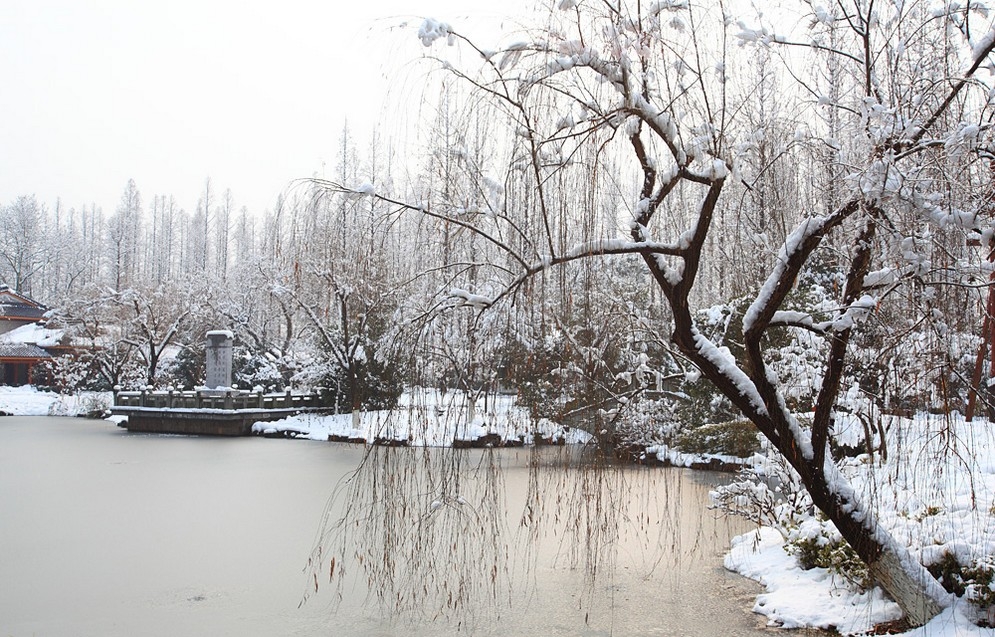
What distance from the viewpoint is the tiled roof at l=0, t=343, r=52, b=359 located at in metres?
23.2

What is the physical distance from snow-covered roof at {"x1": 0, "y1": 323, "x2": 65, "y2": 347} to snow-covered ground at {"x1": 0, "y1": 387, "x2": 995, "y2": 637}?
76.0 ft

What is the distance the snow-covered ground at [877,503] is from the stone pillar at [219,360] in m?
12.9

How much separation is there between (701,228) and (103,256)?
3754 centimetres

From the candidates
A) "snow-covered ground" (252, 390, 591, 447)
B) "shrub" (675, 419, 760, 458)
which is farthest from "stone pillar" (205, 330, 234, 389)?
"snow-covered ground" (252, 390, 591, 447)

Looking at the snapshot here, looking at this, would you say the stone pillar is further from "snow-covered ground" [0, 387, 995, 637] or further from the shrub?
"snow-covered ground" [0, 387, 995, 637]

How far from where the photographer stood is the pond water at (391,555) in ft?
9.58

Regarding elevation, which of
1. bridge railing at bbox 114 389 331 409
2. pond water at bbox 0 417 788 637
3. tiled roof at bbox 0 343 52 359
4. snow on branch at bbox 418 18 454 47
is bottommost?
pond water at bbox 0 417 788 637

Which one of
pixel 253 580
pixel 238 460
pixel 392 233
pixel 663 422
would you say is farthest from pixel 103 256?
pixel 392 233

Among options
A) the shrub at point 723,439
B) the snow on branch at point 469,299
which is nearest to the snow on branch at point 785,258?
the snow on branch at point 469,299

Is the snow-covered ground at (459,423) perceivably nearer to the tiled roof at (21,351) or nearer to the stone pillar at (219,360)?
the stone pillar at (219,360)

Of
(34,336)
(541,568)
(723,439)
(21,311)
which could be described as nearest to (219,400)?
(723,439)

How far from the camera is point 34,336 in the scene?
24875mm

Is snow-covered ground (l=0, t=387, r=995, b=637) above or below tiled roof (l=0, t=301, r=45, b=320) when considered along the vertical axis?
below

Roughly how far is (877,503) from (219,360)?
15.0 metres
